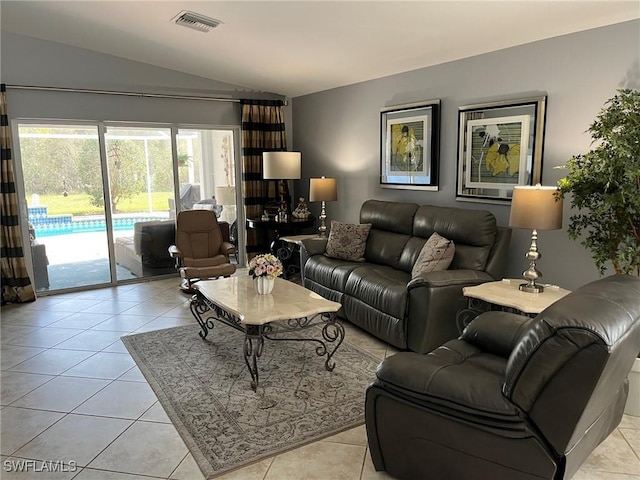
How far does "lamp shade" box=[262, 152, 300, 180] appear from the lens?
5.65 metres

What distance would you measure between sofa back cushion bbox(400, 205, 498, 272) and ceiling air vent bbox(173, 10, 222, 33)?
2467mm

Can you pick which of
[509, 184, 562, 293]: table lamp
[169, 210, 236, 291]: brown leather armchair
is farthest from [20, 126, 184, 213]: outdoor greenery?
[509, 184, 562, 293]: table lamp

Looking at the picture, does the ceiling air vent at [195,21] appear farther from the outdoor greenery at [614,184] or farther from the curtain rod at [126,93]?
the outdoor greenery at [614,184]

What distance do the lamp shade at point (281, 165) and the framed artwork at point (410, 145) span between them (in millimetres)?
1201

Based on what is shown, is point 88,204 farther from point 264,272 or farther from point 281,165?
point 264,272

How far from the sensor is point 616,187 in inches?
100

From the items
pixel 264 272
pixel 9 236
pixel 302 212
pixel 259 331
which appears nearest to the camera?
pixel 259 331

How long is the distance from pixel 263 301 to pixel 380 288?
37.8 inches

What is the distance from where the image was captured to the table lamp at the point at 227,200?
6281 mm

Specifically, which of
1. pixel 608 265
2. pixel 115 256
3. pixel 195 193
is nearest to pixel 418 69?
pixel 608 265

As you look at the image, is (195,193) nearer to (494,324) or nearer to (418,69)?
(418,69)

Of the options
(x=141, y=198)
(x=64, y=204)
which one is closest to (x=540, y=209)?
(x=141, y=198)

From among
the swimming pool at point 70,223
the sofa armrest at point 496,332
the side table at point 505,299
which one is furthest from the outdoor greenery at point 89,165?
the sofa armrest at point 496,332

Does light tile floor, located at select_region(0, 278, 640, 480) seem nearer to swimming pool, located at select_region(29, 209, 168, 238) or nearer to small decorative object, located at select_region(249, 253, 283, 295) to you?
small decorative object, located at select_region(249, 253, 283, 295)
